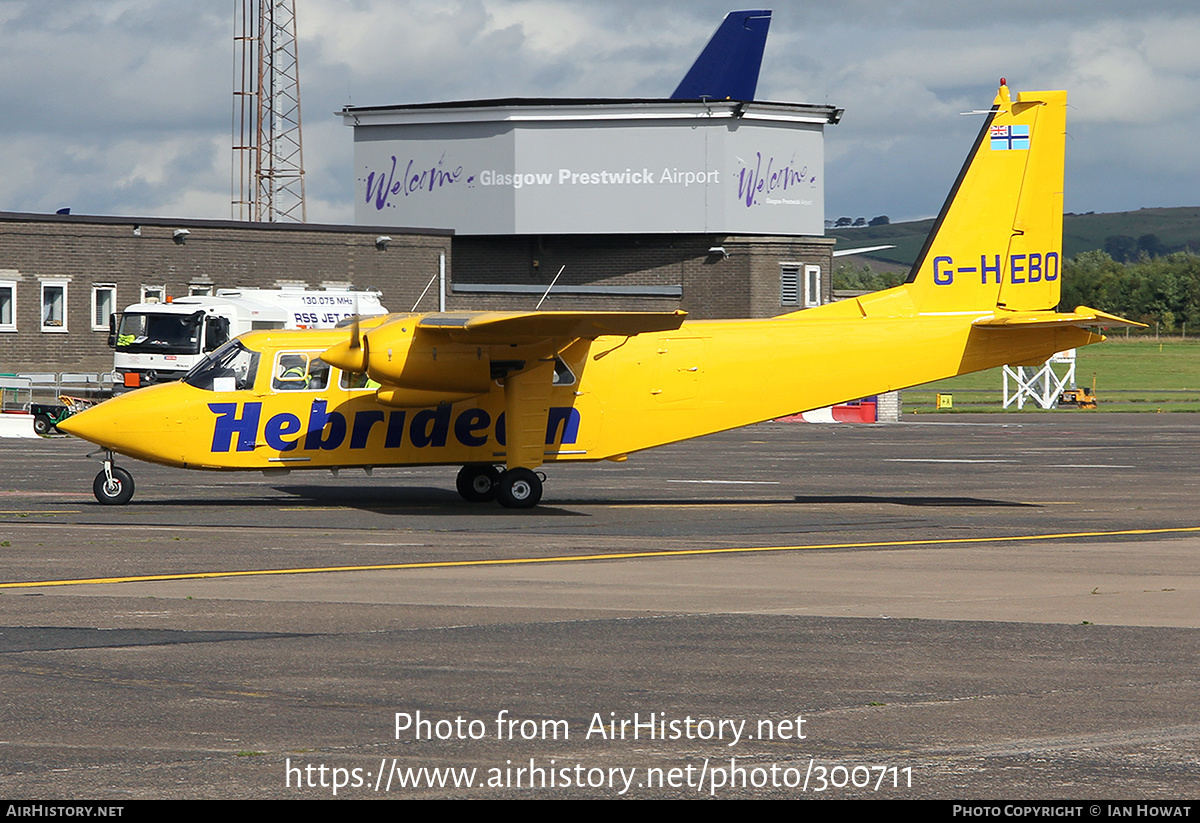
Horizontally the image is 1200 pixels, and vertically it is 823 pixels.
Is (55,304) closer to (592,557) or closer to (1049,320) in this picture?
(1049,320)

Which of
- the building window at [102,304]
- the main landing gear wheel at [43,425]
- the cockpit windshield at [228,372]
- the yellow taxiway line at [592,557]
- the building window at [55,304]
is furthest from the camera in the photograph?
the building window at [102,304]

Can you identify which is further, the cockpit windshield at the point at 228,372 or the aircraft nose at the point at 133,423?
the cockpit windshield at the point at 228,372

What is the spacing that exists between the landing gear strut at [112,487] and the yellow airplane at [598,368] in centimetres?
2

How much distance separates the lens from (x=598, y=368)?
22.0 meters

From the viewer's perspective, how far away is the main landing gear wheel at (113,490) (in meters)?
21.3

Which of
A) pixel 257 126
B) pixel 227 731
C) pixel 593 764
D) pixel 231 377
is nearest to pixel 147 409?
pixel 231 377

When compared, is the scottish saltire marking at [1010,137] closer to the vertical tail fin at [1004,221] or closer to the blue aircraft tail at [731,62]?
the vertical tail fin at [1004,221]

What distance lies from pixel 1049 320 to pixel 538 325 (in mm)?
8046

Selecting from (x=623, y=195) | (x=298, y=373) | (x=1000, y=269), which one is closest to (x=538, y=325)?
(x=298, y=373)

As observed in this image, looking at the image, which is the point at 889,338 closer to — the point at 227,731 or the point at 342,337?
the point at 342,337

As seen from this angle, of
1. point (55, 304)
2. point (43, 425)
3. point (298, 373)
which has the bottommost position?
point (43, 425)

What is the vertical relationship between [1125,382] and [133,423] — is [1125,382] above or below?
above

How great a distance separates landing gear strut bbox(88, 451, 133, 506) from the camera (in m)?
21.3

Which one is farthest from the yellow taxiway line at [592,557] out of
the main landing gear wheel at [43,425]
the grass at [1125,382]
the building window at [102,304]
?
the building window at [102,304]
